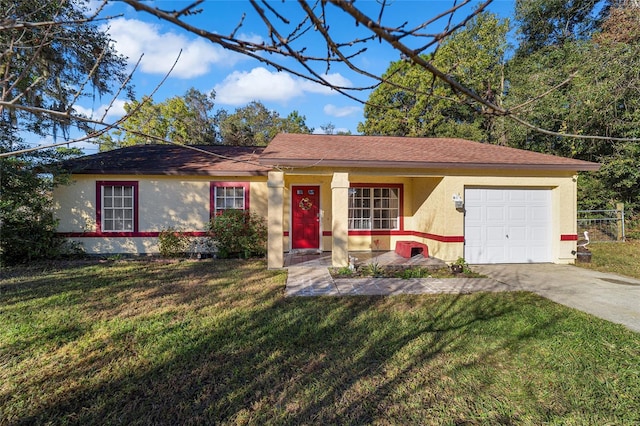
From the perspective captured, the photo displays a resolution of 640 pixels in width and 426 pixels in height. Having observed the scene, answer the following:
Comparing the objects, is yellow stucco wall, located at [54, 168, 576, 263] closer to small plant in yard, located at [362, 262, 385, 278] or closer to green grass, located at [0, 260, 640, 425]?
small plant in yard, located at [362, 262, 385, 278]

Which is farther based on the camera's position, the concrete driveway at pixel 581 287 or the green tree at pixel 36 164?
the green tree at pixel 36 164

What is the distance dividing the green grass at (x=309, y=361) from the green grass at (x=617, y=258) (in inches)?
167

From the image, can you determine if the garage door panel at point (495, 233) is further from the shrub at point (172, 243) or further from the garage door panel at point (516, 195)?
the shrub at point (172, 243)

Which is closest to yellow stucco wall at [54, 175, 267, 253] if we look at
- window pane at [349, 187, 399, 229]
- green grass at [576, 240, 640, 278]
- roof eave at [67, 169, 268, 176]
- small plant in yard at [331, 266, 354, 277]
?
roof eave at [67, 169, 268, 176]

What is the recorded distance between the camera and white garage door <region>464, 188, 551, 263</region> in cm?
842

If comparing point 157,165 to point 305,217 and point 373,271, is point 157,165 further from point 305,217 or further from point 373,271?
point 373,271

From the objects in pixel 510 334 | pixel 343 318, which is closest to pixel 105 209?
pixel 343 318

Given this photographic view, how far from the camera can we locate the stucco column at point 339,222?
25.3 ft

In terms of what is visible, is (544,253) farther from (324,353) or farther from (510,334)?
(324,353)

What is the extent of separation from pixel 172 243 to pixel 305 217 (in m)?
3.96

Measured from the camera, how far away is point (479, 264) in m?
8.44

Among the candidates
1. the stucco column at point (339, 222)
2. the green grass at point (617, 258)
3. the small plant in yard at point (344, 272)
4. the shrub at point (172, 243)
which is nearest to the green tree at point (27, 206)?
the shrub at point (172, 243)

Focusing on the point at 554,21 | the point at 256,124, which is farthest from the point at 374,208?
the point at 256,124

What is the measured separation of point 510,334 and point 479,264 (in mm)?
4810
